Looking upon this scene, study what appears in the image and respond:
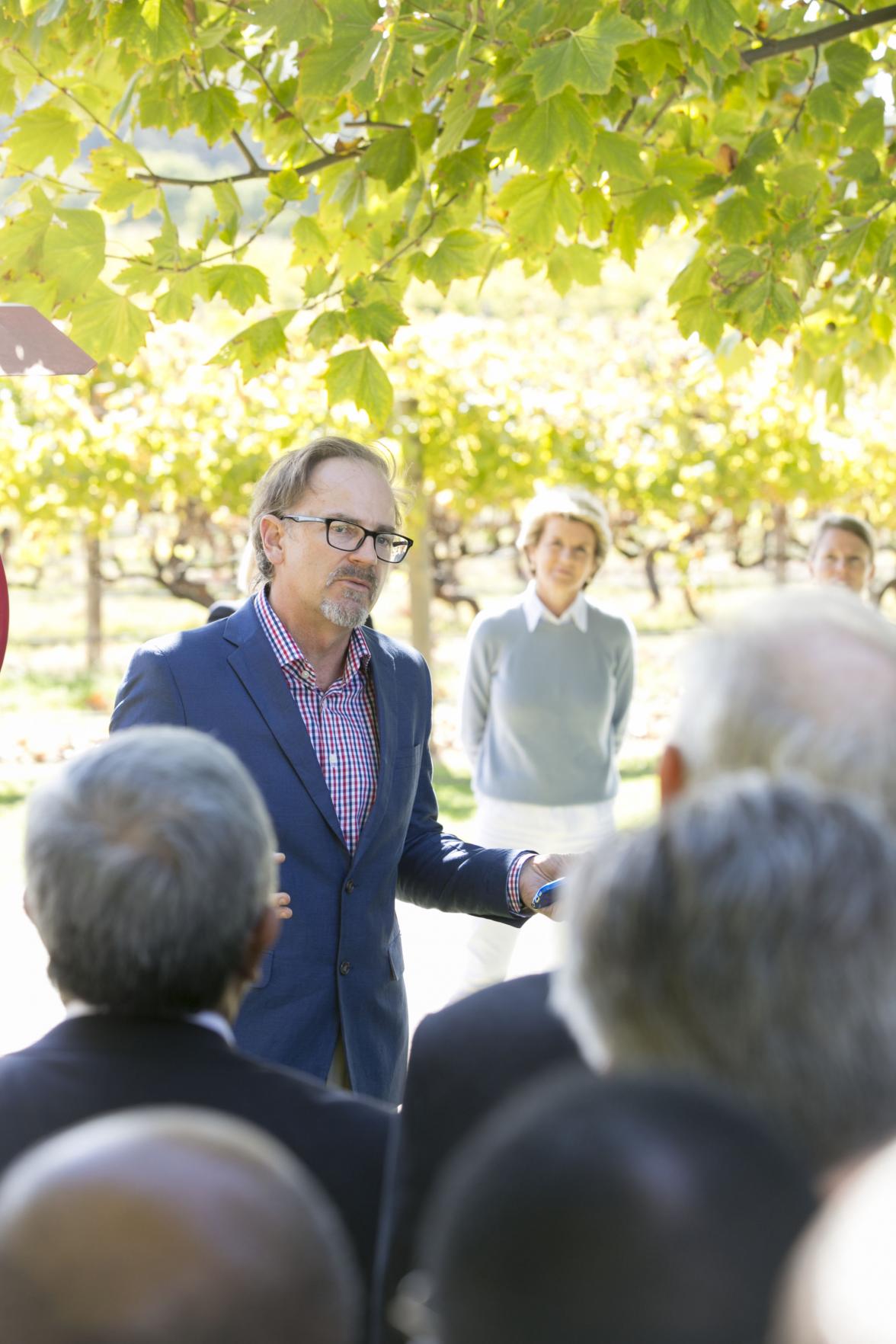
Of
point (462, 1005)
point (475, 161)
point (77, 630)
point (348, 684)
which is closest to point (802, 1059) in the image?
point (462, 1005)

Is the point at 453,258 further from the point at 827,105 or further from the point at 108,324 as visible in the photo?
the point at 827,105

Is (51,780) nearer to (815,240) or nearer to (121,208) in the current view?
(121,208)

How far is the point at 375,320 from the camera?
11.0ft

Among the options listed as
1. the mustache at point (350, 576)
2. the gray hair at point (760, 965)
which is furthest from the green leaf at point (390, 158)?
the gray hair at point (760, 965)

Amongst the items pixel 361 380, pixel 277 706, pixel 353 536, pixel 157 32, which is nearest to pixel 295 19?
pixel 157 32

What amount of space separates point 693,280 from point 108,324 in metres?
1.58

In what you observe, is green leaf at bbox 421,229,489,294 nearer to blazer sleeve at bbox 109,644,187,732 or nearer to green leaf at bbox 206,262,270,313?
green leaf at bbox 206,262,270,313

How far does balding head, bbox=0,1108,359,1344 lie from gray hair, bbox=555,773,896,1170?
0.29 m

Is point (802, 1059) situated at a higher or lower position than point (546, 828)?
higher

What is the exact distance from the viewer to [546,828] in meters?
5.33

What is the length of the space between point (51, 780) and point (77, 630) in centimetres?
2018

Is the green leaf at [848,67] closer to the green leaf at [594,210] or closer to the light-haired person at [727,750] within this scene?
the green leaf at [594,210]

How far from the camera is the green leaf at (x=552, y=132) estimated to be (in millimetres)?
2973

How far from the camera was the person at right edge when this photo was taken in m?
5.33
